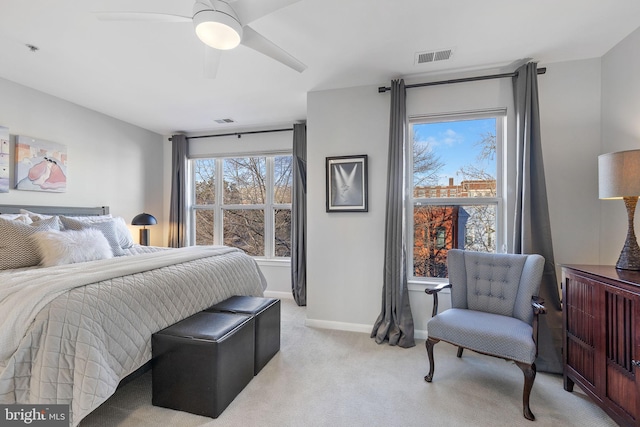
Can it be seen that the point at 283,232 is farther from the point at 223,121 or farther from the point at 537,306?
the point at 537,306

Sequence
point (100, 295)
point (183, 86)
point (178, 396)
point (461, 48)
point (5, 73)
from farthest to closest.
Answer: point (183, 86) → point (5, 73) → point (461, 48) → point (178, 396) → point (100, 295)

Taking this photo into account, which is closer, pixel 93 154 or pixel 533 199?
pixel 533 199

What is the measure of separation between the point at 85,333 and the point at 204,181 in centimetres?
365

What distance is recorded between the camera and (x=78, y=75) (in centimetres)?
283

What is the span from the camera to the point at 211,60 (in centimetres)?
205

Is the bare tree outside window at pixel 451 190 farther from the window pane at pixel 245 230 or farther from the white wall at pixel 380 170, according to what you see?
the window pane at pixel 245 230

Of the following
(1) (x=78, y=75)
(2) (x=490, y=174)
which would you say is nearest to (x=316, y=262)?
(2) (x=490, y=174)

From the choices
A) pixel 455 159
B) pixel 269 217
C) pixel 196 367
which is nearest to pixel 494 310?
pixel 455 159

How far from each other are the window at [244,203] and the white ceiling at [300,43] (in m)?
1.40

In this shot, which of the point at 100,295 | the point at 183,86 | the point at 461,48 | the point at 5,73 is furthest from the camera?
the point at 183,86

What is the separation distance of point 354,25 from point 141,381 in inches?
121

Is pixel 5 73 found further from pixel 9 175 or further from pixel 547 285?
pixel 547 285

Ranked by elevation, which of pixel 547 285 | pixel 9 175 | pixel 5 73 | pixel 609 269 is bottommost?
pixel 547 285

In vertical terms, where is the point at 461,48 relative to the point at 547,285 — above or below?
above
